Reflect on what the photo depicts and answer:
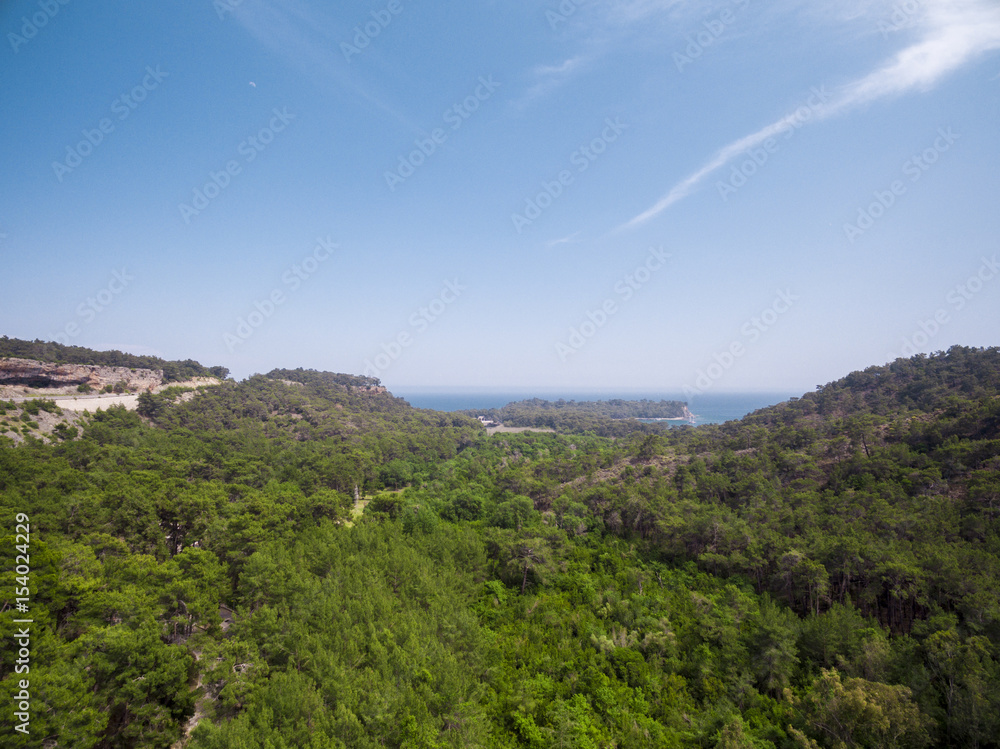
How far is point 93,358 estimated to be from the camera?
77812 mm

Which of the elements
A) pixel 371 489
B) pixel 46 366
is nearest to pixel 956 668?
pixel 371 489

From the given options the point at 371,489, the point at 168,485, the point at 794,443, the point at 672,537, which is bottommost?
the point at 371,489

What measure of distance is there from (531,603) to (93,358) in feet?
331

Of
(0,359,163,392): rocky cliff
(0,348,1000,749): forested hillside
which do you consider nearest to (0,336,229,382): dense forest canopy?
(0,359,163,392): rocky cliff

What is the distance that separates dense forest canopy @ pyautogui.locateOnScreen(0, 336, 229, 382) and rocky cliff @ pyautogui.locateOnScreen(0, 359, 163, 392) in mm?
2252

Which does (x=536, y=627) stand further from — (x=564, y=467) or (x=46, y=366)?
(x=46, y=366)

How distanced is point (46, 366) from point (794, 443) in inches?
4550

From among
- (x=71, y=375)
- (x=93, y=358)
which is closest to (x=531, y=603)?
(x=71, y=375)

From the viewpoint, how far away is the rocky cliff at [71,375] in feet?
202

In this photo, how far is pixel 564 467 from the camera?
176ft

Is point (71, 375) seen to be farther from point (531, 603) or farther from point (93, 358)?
point (531, 603)

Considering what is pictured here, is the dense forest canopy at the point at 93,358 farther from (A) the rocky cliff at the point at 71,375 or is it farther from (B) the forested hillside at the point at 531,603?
(B) the forested hillside at the point at 531,603

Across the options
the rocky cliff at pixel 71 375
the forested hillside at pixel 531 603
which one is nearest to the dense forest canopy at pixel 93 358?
the rocky cliff at pixel 71 375

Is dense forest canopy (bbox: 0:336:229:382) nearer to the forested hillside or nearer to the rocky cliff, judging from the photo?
the rocky cliff
